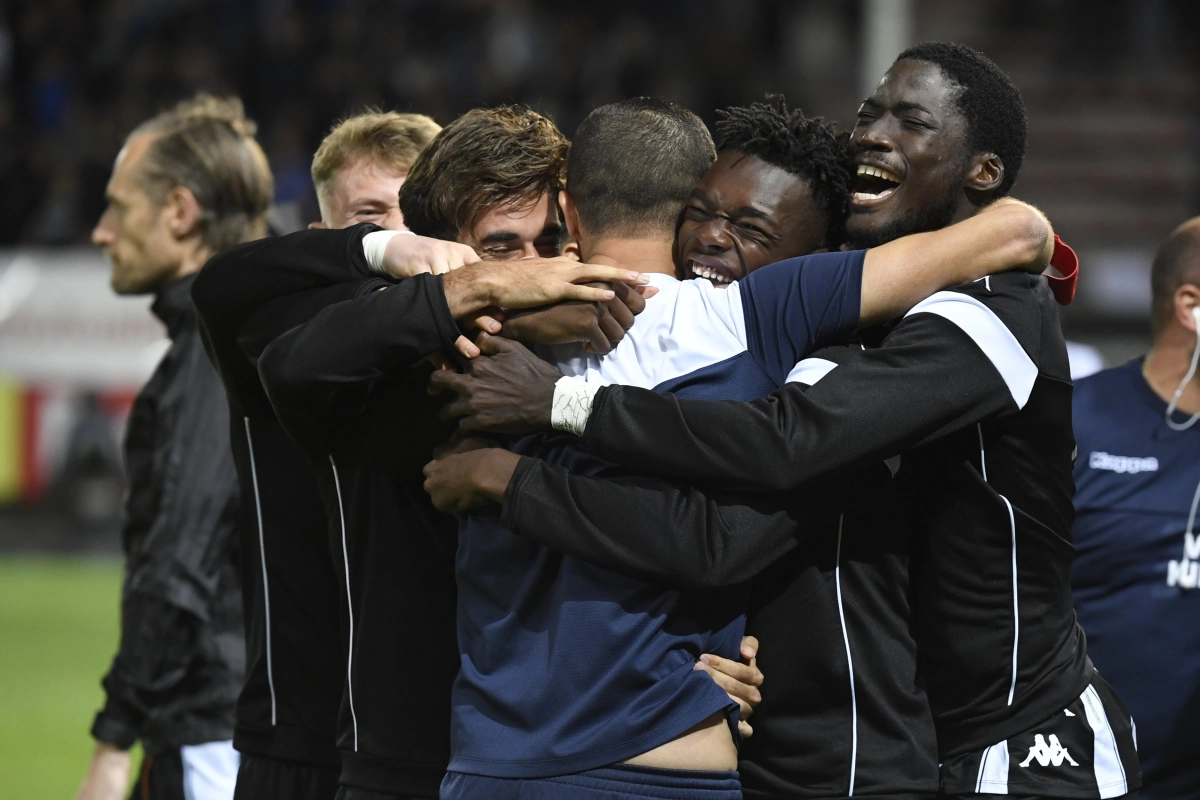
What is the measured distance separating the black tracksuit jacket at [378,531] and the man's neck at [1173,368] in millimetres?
2475

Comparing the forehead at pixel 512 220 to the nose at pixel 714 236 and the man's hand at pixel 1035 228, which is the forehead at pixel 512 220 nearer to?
the nose at pixel 714 236

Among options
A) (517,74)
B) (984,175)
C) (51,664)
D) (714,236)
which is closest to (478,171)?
(714,236)

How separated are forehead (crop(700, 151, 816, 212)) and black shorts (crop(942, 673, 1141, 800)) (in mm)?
1121

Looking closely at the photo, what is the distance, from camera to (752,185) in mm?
2871

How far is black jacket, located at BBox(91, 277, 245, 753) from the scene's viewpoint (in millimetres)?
3967

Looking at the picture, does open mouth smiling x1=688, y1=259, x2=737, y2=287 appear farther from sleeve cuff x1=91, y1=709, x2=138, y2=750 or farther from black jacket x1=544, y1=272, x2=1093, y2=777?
sleeve cuff x1=91, y1=709, x2=138, y2=750

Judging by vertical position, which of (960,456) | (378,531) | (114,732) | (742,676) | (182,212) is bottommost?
(114,732)

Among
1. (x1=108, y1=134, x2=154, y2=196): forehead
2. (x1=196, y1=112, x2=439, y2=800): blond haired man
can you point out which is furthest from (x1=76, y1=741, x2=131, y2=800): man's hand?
(x1=108, y1=134, x2=154, y2=196): forehead

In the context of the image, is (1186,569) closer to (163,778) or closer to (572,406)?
(572,406)

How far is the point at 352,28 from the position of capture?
15844 mm

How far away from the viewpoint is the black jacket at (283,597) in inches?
127

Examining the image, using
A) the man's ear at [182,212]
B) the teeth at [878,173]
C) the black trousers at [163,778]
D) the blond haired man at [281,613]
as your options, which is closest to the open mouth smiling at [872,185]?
the teeth at [878,173]

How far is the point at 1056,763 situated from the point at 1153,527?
159 cm

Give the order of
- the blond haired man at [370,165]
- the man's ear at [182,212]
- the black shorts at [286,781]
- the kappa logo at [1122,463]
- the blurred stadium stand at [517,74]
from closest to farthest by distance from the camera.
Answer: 1. the black shorts at [286,781]
2. the blond haired man at [370,165]
3. the kappa logo at [1122,463]
4. the man's ear at [182,212]
5. the blurred stadium stand at [517,74]
